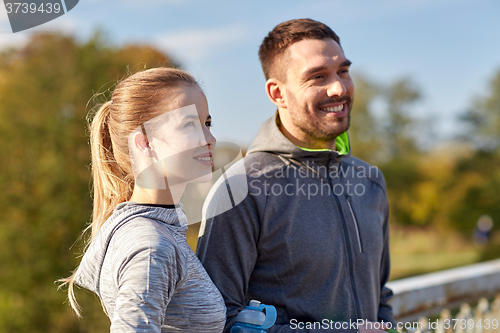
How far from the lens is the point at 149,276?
1.06m

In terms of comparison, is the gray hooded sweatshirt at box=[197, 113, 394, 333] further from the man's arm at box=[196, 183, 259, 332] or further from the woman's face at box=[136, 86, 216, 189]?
the woman's face at box=[136, 86, 216, 189]

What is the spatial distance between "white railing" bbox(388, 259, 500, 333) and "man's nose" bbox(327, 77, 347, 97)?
5.44 ft

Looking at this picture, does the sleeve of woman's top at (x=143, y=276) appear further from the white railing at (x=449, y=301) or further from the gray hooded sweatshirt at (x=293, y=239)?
the white railing at (x=449, y=301)

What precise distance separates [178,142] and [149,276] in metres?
0.42

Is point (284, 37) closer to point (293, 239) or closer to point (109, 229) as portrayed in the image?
point (293, 239)

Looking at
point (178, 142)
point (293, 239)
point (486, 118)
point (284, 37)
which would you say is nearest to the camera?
point (178, 142)

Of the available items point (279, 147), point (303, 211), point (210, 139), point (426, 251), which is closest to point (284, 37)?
point (279, 147)

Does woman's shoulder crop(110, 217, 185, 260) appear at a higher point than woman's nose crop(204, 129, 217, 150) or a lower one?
lower

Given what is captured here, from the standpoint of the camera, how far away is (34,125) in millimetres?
14523

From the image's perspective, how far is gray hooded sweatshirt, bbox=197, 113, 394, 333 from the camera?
5.53 ft

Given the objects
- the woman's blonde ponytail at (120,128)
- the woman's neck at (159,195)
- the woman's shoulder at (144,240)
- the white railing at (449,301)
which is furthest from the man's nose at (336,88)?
the white railing at (449,301)

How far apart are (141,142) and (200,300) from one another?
1.60 feet

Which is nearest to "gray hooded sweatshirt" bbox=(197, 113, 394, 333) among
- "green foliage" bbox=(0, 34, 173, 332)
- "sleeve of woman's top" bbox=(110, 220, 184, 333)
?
"sleeve of woman's top" bbox=(110, 220, 184, 333)

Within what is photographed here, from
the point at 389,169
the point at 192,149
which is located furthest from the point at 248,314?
the point at 389,169
